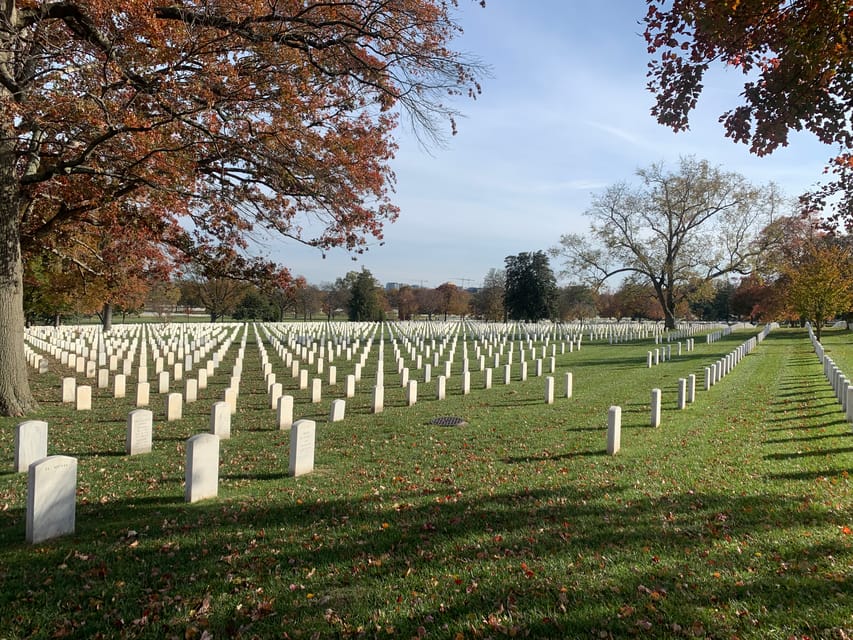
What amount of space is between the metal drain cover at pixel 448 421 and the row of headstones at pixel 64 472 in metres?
3.95

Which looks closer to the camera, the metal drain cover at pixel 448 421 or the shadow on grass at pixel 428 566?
the shadow on grass at pixel 428 566

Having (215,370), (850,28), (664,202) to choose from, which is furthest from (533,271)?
(850,28)

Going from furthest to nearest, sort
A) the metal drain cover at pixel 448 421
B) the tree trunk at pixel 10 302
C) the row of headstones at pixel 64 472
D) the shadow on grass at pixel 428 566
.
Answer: the metal drain cover at pixel 448 421
the tree trunk at pixel 10 302
the row of headstones at pixel 64 472
the shadow on grass at pixel 428 566

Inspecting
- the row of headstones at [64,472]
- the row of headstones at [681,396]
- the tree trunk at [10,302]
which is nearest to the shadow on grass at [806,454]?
the row of headstones at [681,396]

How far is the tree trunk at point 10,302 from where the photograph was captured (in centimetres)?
1042

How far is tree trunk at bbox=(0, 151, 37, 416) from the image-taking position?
1042cm

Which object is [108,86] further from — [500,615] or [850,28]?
[850,28]

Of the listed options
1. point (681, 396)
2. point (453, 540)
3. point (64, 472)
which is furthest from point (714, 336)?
point (64, 472)

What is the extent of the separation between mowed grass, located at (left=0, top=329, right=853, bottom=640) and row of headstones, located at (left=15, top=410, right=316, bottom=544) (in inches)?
7.9

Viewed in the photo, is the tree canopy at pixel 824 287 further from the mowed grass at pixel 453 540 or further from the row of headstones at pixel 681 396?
the mowed grass at pixel 453 540

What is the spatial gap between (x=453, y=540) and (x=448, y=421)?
248 inches

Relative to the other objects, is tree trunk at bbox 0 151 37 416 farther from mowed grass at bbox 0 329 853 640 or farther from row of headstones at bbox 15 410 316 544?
row of headstones at bbox 15 410 316 544

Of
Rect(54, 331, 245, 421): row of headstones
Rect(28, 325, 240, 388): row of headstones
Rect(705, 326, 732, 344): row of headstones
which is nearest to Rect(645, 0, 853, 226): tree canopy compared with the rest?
Rect(54, 331, 245, 421): row of headstones

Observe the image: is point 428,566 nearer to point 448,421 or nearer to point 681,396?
point 448,421
